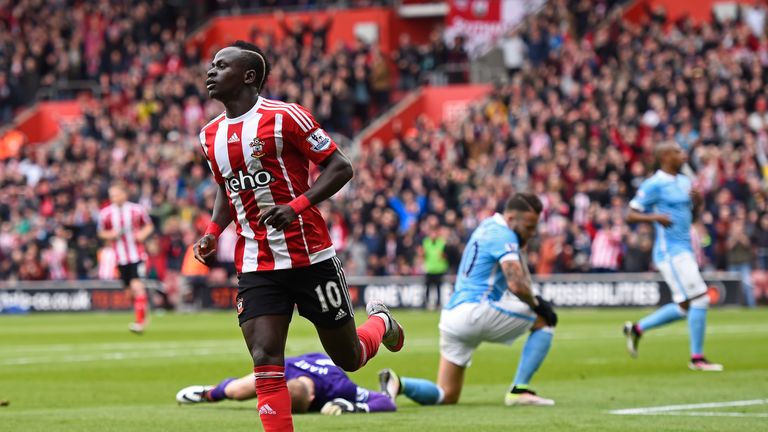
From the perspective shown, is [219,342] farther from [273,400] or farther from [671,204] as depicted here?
[273,400]

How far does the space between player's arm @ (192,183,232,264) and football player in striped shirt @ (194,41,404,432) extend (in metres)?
0.03

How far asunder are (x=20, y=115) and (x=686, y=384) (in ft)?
118

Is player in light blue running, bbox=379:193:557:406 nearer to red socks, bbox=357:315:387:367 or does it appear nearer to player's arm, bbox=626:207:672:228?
red socks, bbox=357:315:387:367

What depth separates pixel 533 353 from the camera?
12.3 meters

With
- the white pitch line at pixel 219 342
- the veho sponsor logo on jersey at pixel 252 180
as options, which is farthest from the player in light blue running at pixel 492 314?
the white pitch line at pixel 219 342

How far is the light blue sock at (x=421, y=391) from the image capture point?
12258 mm

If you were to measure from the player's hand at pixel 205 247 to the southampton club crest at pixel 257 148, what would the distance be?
64 centimetres

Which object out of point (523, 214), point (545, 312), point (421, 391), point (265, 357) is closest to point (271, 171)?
point (265, 357)

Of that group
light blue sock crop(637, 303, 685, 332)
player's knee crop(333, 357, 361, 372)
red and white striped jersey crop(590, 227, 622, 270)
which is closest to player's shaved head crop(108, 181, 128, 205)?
light blue sock crop(637, 303, 685, 332)

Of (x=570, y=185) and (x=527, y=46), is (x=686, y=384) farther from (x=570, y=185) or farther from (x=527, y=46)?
(x=527, y=46)

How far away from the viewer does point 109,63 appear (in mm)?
45906

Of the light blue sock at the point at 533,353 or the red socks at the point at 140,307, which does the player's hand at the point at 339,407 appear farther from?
the red socks at the point at 140,307

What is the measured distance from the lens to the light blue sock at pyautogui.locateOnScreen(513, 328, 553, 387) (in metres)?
12.3

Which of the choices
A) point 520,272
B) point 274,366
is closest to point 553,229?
point 520,272
